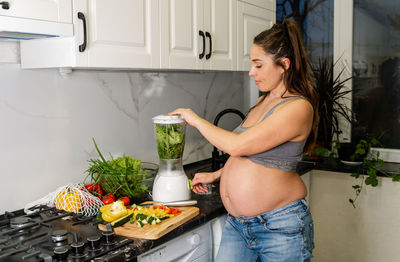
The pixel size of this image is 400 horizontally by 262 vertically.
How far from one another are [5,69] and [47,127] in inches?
11.9

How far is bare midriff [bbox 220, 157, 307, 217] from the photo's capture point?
165cm

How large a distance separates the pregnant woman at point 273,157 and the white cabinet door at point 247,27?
0.75 m

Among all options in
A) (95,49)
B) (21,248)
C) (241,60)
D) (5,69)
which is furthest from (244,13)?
(21,248)

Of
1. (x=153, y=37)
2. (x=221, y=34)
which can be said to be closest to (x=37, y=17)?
(x=153, y=37)

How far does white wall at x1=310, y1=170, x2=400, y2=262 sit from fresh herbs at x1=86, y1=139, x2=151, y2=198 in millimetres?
1490

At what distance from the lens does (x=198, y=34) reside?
2.09 meters

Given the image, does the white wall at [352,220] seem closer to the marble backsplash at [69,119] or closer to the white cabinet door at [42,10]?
the marble backsplash at [69,119]

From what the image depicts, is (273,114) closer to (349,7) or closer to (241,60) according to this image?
(241,60)

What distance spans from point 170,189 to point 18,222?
0.61 m

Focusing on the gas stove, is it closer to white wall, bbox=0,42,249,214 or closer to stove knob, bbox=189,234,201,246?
white wall, bbox=0,42,249,214

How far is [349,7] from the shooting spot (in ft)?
9.73

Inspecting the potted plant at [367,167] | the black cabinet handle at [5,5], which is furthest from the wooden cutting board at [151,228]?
the potted plant at [367,167]

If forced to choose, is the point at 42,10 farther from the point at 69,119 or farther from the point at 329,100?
the point at 329,100

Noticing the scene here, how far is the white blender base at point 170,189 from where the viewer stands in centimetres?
179
